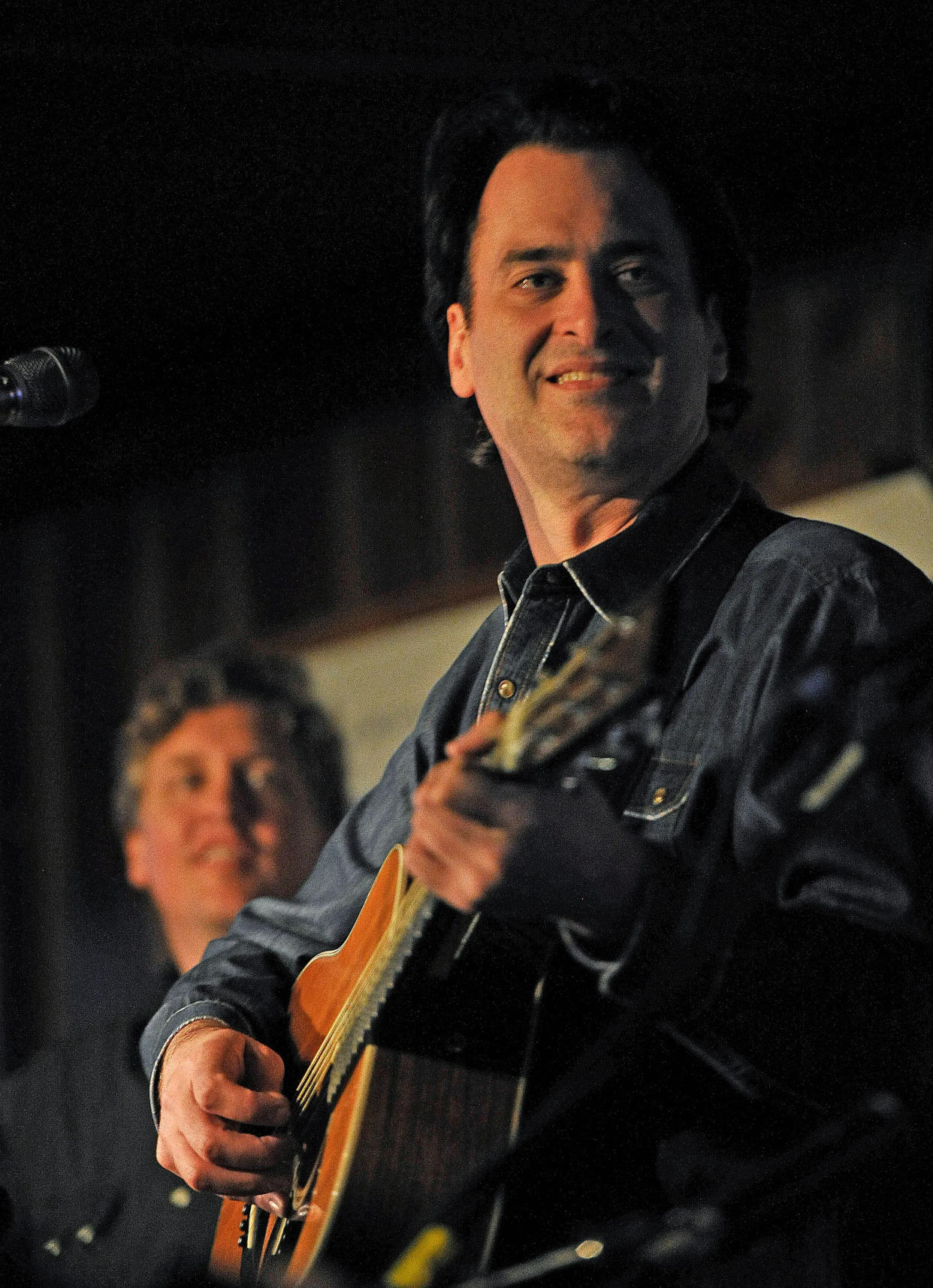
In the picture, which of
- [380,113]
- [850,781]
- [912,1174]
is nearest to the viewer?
[850,781]

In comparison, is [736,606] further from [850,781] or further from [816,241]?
A: [816,241]

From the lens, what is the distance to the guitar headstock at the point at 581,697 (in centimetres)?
105

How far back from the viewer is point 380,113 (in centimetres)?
263

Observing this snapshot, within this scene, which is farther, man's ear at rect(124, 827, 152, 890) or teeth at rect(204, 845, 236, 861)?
man's ear at rect(124, 827, 152, 890)

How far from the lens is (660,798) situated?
54.8 inches

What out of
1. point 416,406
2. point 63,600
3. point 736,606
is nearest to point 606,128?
point 736,606

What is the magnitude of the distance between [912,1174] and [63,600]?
313 cm

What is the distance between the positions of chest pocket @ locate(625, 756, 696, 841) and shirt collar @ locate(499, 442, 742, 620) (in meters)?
0.24

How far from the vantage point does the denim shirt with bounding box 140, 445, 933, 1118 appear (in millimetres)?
1203

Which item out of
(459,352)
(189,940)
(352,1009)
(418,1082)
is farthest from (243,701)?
(418,1082)

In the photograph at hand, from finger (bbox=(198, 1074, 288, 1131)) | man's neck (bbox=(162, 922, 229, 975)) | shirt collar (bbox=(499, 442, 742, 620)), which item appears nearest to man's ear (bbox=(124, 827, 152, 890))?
man's neck (bbox=(162, 922, 229, 975))

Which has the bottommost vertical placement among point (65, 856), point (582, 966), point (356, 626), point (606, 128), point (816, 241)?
point (65, 856)

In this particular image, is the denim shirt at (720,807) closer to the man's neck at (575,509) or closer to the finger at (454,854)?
the man's neck at (575,509)

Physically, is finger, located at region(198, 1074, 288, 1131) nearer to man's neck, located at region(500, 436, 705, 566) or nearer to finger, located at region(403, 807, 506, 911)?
finger, located at region(403, 807, 506, 911)
